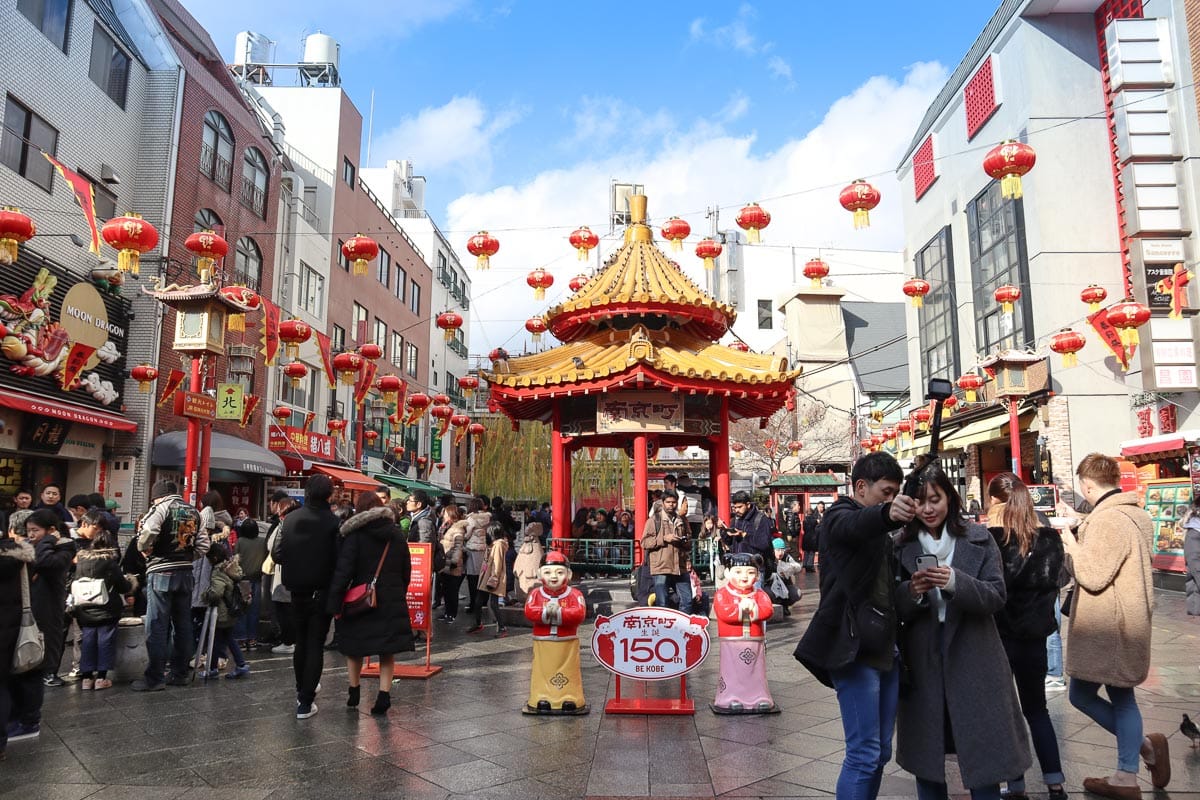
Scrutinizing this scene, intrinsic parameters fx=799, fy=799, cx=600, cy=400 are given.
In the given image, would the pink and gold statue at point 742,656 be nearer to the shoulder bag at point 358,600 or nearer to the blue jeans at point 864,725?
the shoulder bag at point 358,600

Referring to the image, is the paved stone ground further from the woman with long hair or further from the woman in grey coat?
the woman in grey coat

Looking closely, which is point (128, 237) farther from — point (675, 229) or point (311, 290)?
point (311, 290)

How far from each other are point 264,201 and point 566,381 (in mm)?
16009

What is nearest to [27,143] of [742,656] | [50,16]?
[50,16]

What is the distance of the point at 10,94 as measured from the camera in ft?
47.8

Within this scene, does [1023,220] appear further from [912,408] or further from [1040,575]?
[1040,575]

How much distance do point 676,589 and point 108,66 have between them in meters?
17.6

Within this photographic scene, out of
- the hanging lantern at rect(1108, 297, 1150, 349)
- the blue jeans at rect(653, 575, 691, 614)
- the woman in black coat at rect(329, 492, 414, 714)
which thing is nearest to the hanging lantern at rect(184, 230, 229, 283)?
the woman in black coat at rect(329, 492, 414, 714)

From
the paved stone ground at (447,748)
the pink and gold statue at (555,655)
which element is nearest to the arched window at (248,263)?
the paved stone ground at (447,748)

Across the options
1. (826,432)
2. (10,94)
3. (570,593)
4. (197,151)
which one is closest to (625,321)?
(570,593)

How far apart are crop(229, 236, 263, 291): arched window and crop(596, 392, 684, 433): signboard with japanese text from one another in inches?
537

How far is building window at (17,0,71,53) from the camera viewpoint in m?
15.2

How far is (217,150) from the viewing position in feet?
69.1

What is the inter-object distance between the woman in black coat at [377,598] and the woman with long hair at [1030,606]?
14.0ft
